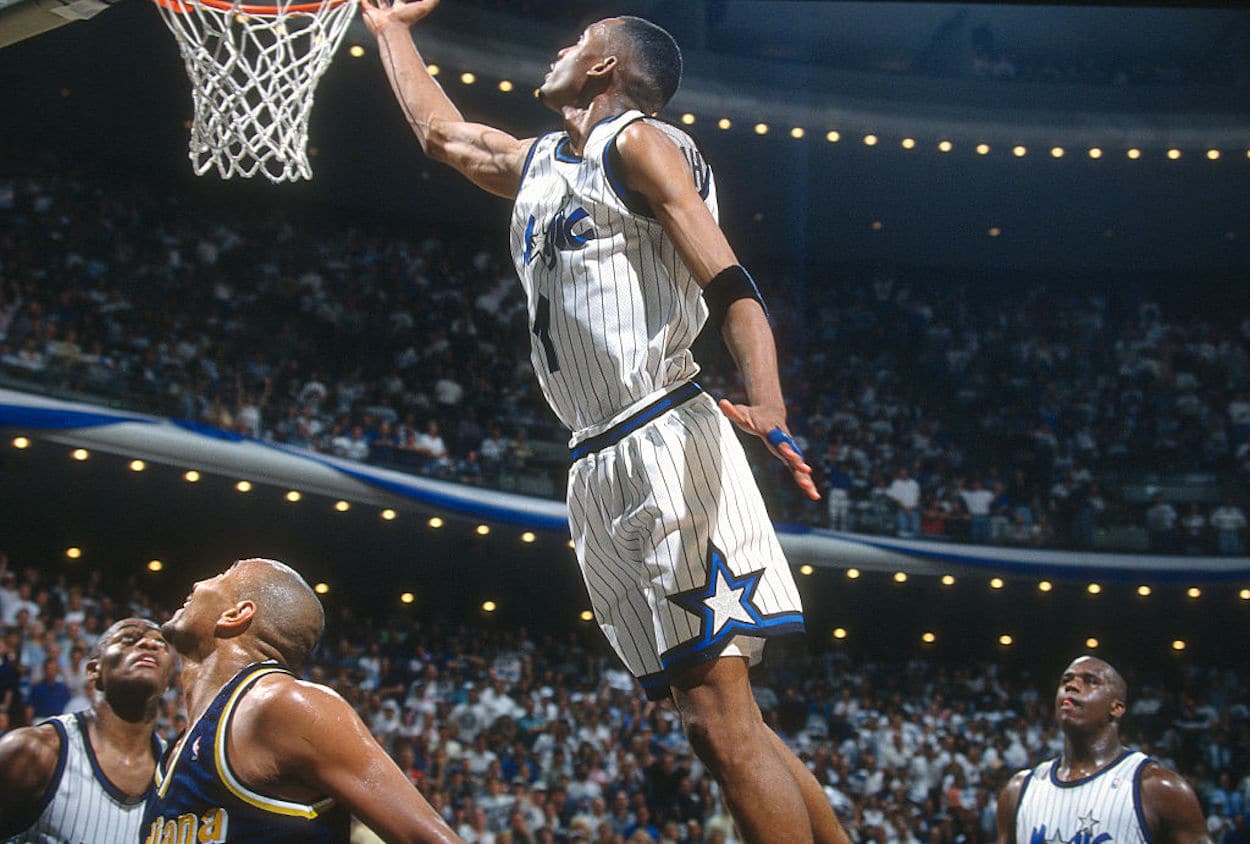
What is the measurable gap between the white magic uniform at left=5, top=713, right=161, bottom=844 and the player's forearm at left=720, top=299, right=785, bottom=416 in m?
2.79

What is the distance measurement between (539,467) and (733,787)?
11.8m

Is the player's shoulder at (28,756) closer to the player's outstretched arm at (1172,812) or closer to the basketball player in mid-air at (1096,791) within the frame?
the basketball player in mid-air at (1096,791)

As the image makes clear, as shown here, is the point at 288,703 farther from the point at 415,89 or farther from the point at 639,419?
the point at 415,89

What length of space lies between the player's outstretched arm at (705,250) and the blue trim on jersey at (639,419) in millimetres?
231

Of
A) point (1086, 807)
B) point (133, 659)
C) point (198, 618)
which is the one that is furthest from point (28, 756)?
point (1086, 807)

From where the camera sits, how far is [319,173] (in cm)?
1750

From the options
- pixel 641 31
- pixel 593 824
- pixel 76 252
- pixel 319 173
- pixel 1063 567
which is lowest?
pixel 593 824

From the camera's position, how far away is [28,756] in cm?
431

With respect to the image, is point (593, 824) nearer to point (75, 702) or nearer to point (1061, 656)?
point (75, 702)

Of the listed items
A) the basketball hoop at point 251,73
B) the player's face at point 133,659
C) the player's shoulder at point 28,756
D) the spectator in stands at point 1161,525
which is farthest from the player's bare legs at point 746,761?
the spectator in stands at point 1161,525

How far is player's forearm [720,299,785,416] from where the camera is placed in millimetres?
2654

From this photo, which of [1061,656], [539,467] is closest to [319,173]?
[539,467]

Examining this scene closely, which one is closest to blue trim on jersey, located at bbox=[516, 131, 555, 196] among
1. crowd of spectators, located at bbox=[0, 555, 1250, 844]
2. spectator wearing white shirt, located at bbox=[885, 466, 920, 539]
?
crowd of spectators, located at bbox=[0, 555, 1250, 844]

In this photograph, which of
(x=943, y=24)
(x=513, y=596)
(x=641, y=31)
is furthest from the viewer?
(x=943, y=24)
